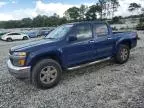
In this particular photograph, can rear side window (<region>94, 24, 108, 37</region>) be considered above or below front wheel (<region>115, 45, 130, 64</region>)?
above

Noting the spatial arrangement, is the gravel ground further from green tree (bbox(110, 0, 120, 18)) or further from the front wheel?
green tree (bbox(110, 0, 120, 18))

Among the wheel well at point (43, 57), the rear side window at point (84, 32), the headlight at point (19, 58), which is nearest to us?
the headlight at point (19, 58)

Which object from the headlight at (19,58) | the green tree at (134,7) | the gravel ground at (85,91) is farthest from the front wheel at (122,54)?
the green tree at (134,7)

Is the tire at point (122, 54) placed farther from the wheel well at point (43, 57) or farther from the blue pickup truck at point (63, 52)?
the wheel well at point (43, 57)

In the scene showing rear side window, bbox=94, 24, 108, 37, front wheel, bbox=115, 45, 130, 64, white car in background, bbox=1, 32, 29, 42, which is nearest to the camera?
rear side window, bbox=94, 24, 108, 37

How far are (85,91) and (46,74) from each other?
1164mm

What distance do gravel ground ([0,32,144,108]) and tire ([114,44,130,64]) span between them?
1.95 ft

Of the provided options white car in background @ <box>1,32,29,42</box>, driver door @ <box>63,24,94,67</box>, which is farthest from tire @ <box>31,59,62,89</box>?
white car in background @ <box>1,32,29,42</box>

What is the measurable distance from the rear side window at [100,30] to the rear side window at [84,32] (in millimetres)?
266

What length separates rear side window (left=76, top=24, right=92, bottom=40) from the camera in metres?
6.20

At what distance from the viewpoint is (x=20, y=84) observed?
19.9 feet

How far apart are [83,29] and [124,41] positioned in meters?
2.26

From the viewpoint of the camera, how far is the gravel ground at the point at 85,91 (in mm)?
4453

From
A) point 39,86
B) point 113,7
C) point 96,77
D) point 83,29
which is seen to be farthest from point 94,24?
point 113,7
